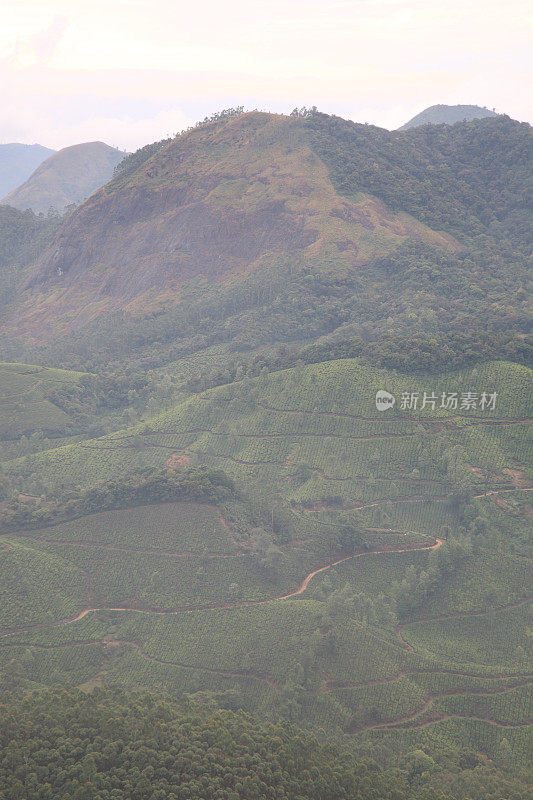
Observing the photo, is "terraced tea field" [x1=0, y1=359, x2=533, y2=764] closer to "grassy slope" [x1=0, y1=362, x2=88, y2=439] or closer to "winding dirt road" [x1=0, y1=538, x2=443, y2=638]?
"winding dirt road" [x1=0, y1=538, x2=443, y2=638]

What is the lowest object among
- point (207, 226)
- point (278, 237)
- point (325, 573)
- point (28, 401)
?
point (325, 573)

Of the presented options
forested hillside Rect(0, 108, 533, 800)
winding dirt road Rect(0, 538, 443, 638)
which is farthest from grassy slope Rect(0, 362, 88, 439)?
winding dirt road Rect(0, 538, 443, 638)

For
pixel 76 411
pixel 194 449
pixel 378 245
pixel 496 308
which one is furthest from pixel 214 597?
pixel 378 245

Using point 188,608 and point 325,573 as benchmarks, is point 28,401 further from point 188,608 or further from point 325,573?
point 325,573

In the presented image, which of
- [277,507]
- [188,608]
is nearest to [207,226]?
[277,507]

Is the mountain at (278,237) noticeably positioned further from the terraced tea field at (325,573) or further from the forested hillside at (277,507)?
the terraced tea field at (325,573)

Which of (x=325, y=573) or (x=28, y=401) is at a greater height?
(x=28, y=401)

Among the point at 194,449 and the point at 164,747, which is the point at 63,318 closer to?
the point at 194,449

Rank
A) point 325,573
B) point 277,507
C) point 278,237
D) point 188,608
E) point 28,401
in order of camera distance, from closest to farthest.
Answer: point 188,608 → point 325,573 → point 277,507 → point 28,401 → point 278,237
